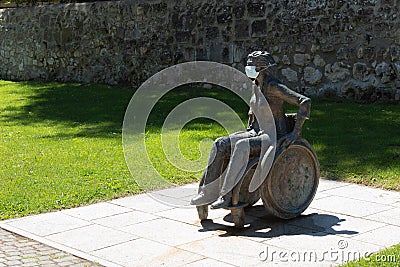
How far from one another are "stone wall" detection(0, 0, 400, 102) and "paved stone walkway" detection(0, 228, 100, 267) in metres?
7.90

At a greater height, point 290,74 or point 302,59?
point 302,59

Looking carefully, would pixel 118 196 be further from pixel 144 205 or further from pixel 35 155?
pixel 35 155

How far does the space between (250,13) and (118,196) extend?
717cm

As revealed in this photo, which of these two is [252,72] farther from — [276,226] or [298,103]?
[276,226]

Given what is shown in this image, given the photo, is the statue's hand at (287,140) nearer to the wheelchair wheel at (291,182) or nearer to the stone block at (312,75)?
the wheelchair wheel at (291,182)

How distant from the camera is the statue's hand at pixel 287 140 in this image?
5.95m

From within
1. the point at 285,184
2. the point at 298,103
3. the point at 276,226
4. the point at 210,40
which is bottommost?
the point at 276,226

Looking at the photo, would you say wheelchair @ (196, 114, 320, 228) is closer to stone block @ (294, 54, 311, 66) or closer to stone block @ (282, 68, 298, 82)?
stone block @ (294, 54, 311, 66)

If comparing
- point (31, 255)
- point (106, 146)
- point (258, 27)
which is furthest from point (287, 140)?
point (258, 27)

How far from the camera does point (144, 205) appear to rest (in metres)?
6.95

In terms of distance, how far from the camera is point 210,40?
14.3 meters

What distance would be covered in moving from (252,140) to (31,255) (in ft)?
7.06

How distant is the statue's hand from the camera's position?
5953mm

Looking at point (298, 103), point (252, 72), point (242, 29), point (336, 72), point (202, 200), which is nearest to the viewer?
point (298, 103)
